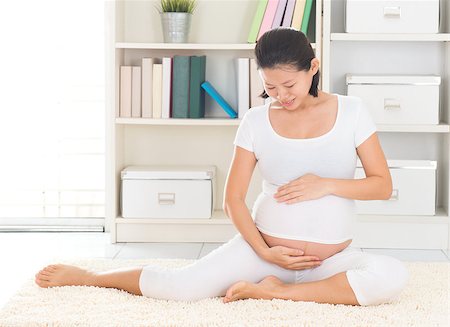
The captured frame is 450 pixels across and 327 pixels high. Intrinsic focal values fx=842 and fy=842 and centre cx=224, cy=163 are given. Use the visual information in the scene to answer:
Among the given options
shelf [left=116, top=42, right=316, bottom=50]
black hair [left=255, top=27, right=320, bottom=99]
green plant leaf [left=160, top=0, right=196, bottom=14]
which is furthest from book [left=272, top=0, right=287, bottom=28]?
black hair [left=255, top=27, right=320, bottom=99]

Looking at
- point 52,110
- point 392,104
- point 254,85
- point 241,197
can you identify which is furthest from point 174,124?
point 241,197

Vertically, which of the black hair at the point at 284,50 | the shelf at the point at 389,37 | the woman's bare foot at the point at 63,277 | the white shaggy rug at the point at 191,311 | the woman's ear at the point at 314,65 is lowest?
the white shaggy rug at the point at 191,311

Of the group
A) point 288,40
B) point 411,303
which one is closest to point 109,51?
point 288,40

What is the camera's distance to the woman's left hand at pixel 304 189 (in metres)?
2.19

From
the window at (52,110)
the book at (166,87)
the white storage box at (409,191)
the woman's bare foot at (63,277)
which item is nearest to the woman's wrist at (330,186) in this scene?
the woman's bare foot at (63,277)

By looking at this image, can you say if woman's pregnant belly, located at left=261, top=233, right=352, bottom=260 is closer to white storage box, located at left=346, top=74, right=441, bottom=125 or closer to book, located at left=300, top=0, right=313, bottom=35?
white storage box, located at left=346, top=74, right=441, bottom=125

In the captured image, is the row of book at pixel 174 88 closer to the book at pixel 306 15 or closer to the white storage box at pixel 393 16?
the book at pixel 306 15

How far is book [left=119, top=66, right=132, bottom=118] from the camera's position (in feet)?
11.1

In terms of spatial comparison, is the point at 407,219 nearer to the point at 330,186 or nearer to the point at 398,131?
the point at 398,131

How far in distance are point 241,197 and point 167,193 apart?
1092 millimetres

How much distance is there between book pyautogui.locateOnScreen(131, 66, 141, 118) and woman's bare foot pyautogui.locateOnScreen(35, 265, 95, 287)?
1.16m

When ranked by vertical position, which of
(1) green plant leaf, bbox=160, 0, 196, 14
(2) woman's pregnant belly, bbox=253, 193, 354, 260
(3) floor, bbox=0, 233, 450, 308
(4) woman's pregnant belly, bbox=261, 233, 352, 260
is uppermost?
(1) green plant leaf, bbox=160, 0, 196, 14

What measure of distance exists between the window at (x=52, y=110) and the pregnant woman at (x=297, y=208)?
1563 mm

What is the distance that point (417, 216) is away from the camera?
3.27 m
